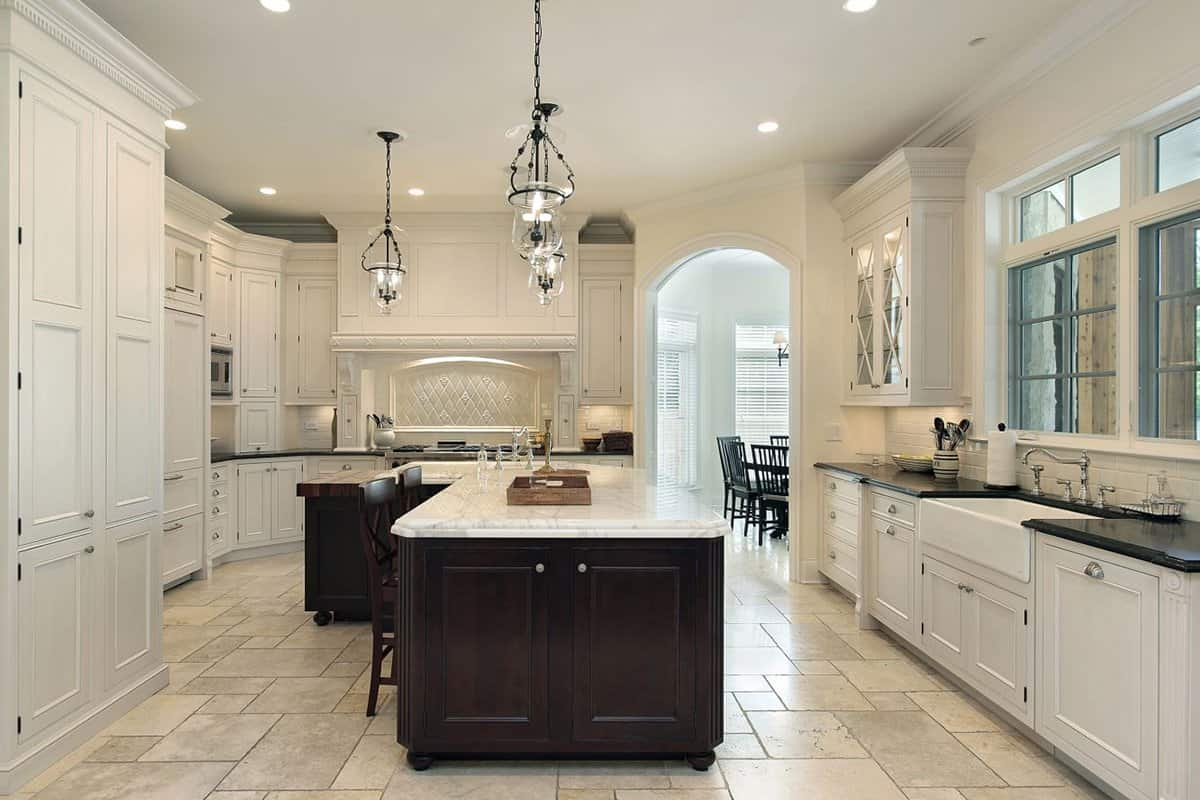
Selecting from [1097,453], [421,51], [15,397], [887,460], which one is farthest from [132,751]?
[887,460]

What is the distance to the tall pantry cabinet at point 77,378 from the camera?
2570mm

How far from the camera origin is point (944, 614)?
3486 mm

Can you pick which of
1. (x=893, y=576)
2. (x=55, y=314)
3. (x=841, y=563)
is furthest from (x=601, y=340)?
(x=55, y=314)

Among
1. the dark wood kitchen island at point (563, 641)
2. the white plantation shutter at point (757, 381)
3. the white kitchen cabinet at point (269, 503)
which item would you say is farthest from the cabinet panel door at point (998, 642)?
the white plantation shutter at point (757, 381)

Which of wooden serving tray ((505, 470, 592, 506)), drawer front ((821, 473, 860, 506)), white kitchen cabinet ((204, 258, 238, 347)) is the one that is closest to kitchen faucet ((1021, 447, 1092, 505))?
drawer front ((821, 473, 860, 506))

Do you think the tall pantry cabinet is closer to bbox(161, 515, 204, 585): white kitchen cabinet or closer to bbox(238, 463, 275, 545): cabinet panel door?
bbox(161, 515, 204, 585): white kitchen cabinet

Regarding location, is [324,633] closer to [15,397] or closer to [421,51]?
[15,397]

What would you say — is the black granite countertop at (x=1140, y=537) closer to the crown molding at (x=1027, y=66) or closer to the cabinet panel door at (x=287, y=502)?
the crown molding at (x=1027, y=66)

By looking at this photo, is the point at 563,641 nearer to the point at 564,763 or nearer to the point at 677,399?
the point at 564,763

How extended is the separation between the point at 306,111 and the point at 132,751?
3567 millimetres

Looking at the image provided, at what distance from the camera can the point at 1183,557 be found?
210 centimetres

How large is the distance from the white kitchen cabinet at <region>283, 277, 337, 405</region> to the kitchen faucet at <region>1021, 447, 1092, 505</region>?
578cm

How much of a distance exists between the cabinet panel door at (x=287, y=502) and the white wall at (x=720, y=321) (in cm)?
499

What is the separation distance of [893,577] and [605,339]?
3658mm
